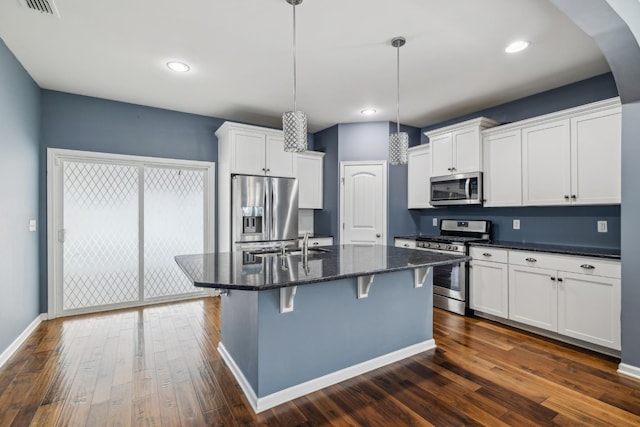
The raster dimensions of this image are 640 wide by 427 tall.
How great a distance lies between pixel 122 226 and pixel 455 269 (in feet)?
13.4

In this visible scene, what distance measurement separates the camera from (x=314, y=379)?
217 centimetres

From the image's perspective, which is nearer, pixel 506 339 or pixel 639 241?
pixel 639 241

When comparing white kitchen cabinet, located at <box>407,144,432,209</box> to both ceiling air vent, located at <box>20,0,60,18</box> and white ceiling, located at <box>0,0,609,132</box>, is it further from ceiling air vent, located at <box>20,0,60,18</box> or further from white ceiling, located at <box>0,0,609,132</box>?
ceiling air vent, located at <box>20,0,60,18</box>

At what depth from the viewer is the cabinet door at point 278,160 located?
439cm

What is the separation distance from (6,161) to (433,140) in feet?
14.8

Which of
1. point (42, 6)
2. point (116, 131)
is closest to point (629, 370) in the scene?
point (42, 6)

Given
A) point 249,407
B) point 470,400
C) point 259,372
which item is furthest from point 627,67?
point 249,407

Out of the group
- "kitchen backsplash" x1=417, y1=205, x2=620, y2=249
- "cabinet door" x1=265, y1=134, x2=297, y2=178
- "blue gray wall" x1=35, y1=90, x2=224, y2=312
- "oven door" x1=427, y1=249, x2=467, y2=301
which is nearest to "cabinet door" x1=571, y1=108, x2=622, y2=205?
"kitchen backsplash" x1=417, y1=205, x2=620, y2=249

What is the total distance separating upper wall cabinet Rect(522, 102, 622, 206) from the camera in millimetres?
2793

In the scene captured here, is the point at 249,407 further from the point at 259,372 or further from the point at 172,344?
the point at 172,344

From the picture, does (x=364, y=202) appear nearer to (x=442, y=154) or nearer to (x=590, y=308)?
(x=442, y=154)

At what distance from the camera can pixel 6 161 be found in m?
2.65

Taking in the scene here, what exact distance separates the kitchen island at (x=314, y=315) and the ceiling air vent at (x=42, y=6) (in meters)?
1.87

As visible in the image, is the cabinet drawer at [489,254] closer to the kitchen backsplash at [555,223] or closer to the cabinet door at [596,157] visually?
the kitchen backsplash at [555,223]
